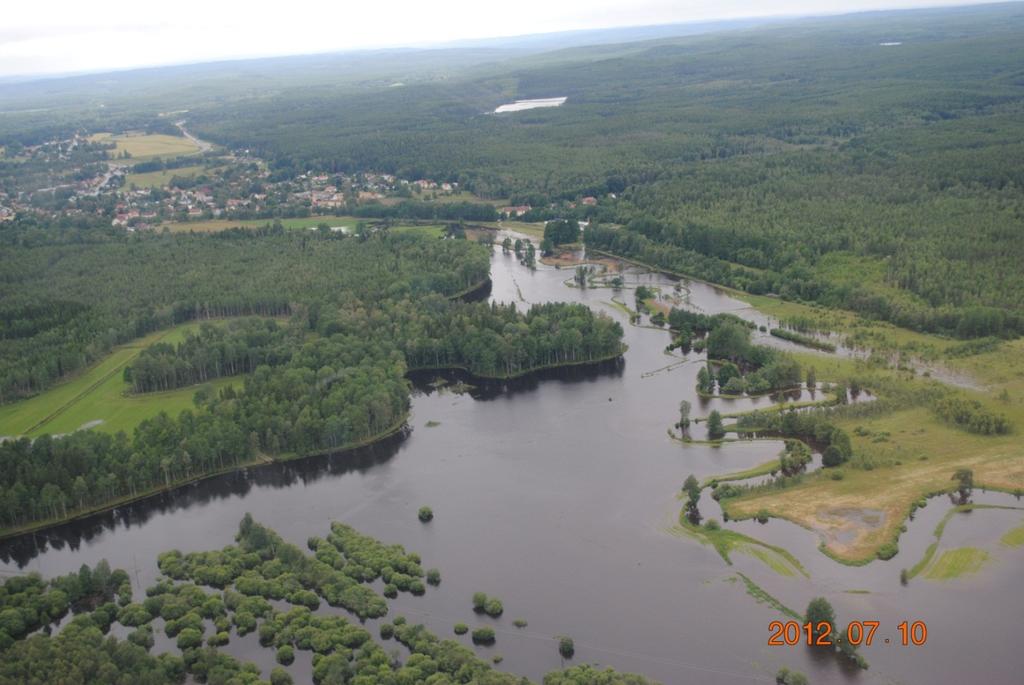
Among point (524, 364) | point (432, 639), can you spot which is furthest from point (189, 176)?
point (432, 639)

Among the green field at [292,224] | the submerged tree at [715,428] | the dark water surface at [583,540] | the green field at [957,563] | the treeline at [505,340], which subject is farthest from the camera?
the green field at [292,224]

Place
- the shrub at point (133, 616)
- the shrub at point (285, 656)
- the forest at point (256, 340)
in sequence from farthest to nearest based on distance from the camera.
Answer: the forest at point (256, 340) → the shrub at point (133, 616) → the shrub at point (285, 656)

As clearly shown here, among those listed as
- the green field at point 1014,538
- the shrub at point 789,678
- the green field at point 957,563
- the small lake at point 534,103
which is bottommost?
the green field at point 1014,538

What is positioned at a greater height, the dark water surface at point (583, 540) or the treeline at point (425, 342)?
the treeline at point (425, 342)

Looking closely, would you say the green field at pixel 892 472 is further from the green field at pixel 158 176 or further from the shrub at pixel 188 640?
the green field at pixel 158 176

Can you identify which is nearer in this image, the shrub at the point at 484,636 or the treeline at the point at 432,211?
the shrub at the point at 484,636

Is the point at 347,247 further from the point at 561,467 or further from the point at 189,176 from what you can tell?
the point at 189,176

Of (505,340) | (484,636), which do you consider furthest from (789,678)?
(505,340)

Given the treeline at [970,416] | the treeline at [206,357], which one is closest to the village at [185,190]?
the treeline at [206,357]

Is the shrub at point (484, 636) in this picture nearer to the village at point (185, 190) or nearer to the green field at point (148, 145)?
the village at point (185, 190)
